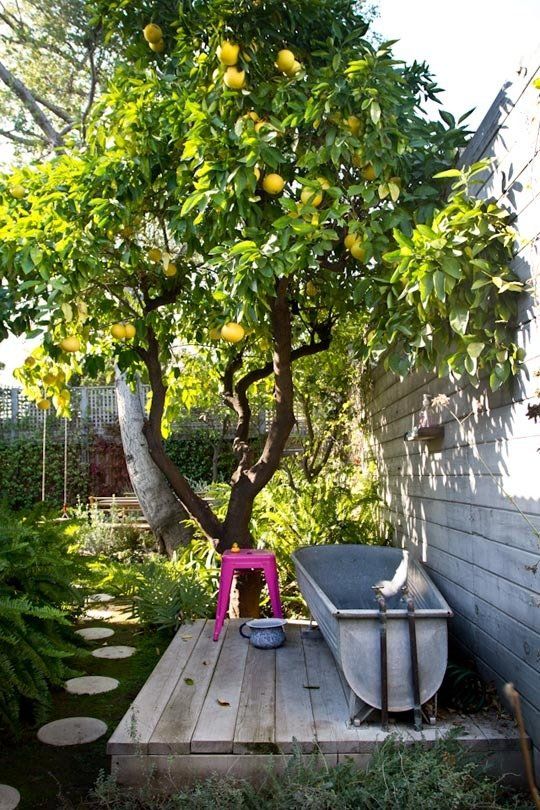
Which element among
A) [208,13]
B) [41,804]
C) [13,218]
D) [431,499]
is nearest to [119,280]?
[13,218]

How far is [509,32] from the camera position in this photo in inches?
171

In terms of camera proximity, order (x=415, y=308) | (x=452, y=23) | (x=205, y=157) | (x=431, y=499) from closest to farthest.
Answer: (x=415, y=308) → (x=205, y=157) → (x=431, y=499) → (x=452, y=23)

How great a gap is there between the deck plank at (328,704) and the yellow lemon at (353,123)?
2504 millimetres

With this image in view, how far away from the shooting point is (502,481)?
260 centimetres

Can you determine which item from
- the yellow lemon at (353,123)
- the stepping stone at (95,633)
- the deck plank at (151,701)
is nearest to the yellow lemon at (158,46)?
the yellow lemon at (353,123)

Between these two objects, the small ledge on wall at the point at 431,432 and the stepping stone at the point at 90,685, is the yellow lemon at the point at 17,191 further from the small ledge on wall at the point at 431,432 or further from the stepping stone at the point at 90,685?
the stepping stone at the point at 90,685

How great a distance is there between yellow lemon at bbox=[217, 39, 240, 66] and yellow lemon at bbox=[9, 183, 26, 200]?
123 centimetres

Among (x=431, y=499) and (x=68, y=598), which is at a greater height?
(x=431, y=499)

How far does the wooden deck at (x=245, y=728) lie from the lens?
2412mm

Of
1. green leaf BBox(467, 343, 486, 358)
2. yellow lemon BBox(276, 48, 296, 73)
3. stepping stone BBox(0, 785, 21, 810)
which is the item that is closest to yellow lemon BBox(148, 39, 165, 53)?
yellow lemon BBox(276, 48, 296, 73)

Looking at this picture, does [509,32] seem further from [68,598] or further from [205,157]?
[68,598]

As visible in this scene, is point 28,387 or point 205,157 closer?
point 205,157

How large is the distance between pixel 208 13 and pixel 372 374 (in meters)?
3.82

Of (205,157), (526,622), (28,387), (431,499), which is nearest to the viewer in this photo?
(526,622)
